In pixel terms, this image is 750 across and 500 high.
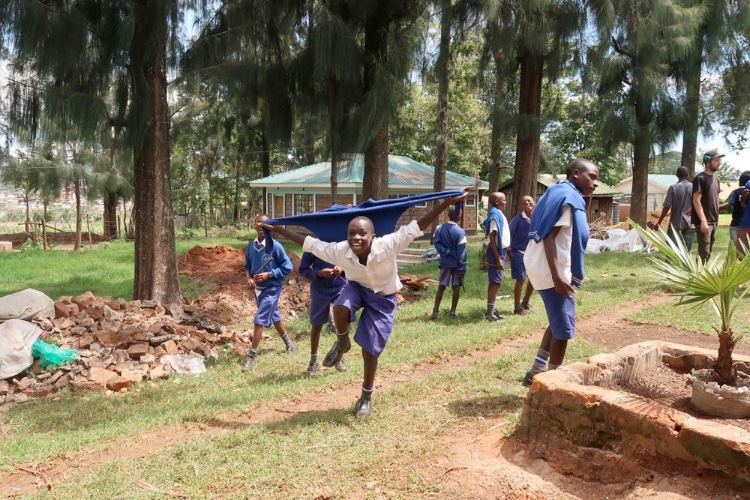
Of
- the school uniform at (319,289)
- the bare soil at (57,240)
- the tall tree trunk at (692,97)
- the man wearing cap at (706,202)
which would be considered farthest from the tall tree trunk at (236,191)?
the school uniform at (319,289)

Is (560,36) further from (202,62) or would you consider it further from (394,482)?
(394,482)

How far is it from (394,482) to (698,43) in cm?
1748

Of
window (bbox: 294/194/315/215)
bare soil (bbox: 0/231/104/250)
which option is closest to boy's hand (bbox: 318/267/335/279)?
bare soil (bbox: 0/231/104/250)

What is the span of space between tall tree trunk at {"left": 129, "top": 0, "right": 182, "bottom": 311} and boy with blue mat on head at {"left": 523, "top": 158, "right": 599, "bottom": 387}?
5.95 m

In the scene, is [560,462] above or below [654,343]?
below

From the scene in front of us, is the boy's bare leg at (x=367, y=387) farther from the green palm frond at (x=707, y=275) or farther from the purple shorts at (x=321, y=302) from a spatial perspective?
the green palm frond at (x=707, y=275)

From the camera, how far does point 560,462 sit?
122 inches

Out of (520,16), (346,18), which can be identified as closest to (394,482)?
(520,16)

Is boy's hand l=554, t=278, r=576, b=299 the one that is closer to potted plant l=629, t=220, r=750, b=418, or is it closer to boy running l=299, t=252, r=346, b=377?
potted plant l=629, t=220, r=750, b=418

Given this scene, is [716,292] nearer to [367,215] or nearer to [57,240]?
[367,215]

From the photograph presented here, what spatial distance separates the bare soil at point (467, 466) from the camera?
8.98 ft

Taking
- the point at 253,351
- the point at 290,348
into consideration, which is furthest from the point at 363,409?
the point at 290,348

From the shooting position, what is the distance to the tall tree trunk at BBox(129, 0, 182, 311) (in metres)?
8.02

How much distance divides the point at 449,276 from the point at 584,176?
3778 mm
